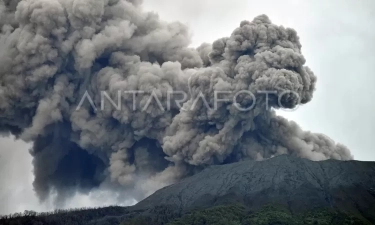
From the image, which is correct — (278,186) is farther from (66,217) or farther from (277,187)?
(66,217)

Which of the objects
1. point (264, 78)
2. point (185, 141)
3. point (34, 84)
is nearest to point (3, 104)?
point (34, 84)

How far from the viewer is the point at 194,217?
69812 mm

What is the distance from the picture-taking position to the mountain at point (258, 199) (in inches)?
2744

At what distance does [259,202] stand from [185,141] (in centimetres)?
854

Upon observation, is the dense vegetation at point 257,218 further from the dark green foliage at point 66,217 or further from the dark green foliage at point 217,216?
the dark green foliage at point 66,217

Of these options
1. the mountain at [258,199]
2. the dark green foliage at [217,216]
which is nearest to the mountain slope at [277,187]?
the mountain at [258,199]

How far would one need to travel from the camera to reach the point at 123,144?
7600cm

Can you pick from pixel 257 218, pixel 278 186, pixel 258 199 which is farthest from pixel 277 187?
pixel 257 218

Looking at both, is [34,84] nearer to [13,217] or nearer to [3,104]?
[3,104]

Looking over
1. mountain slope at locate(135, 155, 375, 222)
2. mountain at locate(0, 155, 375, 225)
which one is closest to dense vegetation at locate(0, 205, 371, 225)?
mountain at locate(0, 155, 375, 225)

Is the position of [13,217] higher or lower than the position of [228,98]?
lower

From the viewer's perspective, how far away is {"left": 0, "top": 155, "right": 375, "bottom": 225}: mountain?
6969 cm

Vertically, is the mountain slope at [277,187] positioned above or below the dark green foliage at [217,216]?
above

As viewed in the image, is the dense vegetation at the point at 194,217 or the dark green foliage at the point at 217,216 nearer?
the dense vegetation at the point at 194,217
